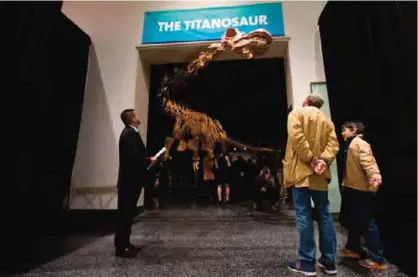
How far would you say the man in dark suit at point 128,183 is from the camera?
2.34 m

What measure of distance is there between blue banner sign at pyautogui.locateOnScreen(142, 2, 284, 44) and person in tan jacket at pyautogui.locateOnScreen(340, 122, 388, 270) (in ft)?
9.09

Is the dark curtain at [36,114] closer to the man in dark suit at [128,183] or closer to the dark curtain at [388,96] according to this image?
the man in dark suit at [128,183]

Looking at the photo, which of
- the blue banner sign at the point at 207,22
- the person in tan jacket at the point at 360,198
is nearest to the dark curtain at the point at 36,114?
the blue banner sign at the point at 207,22

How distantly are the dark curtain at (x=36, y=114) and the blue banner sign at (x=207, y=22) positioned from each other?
131 cm

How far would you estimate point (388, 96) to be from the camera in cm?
219

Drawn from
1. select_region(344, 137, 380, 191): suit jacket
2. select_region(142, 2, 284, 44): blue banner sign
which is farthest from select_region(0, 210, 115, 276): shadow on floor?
select_region(142, 2, 284, 44): blue banner sign

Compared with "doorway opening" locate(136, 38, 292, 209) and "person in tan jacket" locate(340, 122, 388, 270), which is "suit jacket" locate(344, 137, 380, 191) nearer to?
"person in tan jacket" locate(340, 122, 388, 270)

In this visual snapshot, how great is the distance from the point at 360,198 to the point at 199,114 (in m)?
2.70

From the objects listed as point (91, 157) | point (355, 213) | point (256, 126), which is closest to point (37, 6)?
point (91, 157)

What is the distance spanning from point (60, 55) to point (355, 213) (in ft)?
12.9

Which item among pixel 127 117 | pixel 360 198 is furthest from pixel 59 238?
pixel 360 198

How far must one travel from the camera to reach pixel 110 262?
2.17m

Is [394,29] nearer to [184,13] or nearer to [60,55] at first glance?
[184,13]

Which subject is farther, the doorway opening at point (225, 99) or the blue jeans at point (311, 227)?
the doorway opening at point (225, 99)
